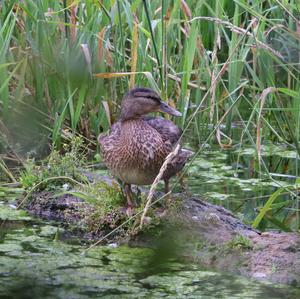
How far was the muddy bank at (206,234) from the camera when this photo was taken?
3971mm

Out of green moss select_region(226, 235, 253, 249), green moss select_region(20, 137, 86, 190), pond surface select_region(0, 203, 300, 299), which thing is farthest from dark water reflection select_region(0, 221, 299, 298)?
green moss select_region(20, 137, 86, 190)

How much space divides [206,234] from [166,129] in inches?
42.0

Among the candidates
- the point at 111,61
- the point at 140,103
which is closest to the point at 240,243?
the point at 140,103

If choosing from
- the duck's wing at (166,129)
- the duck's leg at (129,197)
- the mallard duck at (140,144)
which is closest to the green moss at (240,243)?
the duck's leg at (129,197)

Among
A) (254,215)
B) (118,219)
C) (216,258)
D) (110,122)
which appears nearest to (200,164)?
(110,122)

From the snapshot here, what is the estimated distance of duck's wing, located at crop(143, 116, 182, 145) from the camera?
5.23 metres

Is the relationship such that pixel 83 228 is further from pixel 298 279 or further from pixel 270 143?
pixel 270 143

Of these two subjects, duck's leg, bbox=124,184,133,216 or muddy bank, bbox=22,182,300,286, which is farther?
duck's leg, bbox=124,184,133,216

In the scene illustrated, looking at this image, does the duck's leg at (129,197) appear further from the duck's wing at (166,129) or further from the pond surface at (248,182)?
the pond surface at (248,182)

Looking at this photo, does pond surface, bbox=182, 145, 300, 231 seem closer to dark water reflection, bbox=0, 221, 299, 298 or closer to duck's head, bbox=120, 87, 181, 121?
duck's head, bbox=120, 87, 181, 121

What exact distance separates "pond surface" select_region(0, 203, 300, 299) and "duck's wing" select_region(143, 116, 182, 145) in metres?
0.96

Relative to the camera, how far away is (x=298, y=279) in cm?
380

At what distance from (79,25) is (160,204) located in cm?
170

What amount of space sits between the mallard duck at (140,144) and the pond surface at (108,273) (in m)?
0.58
